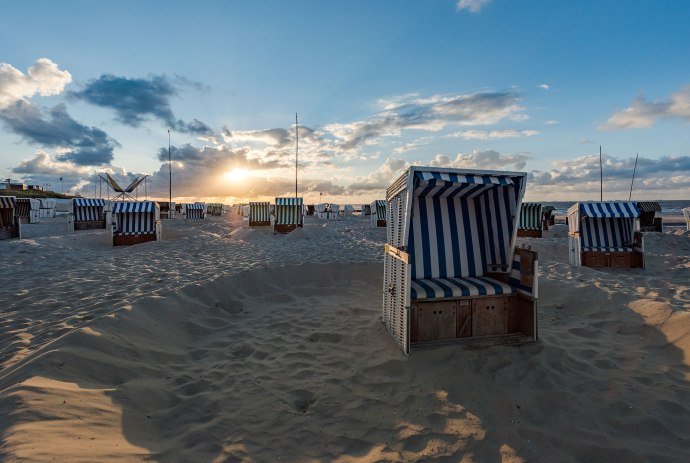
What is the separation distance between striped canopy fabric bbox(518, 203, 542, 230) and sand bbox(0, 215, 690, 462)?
12.3 metres

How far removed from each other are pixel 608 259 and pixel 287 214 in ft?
52.9

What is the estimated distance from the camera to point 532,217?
738 inches

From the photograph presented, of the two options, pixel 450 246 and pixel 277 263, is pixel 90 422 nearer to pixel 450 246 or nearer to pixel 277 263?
pixel 450 246

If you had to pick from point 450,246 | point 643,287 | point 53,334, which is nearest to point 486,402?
point 450,246

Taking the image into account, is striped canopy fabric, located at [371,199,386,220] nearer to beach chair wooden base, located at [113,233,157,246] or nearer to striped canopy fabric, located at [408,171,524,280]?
beach chair wooden base, located at [113,233,157,246]

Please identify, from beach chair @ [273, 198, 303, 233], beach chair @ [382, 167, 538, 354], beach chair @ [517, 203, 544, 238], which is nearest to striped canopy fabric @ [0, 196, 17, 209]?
beach chair @ [273, 198, 303, 233]

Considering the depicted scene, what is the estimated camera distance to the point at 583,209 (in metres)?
10.0

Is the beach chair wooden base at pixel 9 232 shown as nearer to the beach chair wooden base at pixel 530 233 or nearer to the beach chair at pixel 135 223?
the beach chair at pixel 135 223

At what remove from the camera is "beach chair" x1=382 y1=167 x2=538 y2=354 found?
14.6 ft

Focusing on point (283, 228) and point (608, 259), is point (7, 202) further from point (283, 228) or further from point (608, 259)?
point (608, 259)

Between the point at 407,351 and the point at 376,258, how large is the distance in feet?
20.0

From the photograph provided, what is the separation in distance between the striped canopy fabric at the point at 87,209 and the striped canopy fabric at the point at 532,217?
1088 inches

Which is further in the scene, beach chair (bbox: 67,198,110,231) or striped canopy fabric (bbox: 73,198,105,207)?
striped canopy fabric (bbox: 73,198,105,207)

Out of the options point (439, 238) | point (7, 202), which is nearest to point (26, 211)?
point (7, 202)
